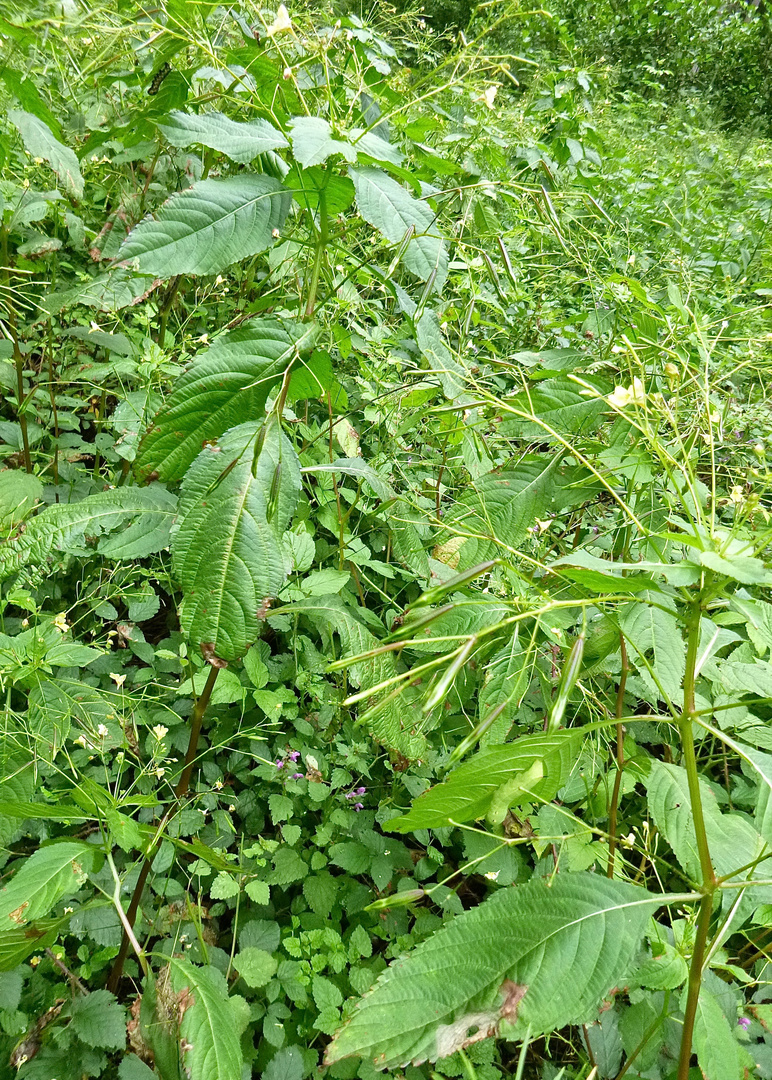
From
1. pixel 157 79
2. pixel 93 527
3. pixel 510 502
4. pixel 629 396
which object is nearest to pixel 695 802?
pixel 629 396

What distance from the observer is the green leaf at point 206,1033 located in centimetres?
88

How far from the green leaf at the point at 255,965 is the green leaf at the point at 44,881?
412 mm

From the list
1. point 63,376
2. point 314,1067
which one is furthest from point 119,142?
point 314,1067

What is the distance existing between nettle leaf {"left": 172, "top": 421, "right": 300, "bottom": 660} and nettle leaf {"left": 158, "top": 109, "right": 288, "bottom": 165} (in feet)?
1.11

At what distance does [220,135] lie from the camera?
0.83m

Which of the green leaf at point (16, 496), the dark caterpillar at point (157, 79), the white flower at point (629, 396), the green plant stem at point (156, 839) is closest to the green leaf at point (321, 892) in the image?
the green plant stem at point (156, 839)

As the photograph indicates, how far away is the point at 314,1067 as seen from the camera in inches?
47.1

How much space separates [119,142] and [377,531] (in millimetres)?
1233

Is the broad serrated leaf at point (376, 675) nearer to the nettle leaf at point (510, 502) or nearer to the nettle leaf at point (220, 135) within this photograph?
the nettle leaf at point (510, 502)

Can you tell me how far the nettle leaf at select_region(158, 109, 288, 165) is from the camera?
81cm

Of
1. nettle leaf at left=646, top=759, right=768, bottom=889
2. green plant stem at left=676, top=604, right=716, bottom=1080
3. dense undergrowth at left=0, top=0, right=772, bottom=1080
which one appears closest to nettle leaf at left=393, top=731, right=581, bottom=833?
dense undergrowth at left=0, top=0, right=772, bottom=1080

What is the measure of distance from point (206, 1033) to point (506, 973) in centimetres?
48

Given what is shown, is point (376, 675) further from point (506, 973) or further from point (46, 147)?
point (46, 147)

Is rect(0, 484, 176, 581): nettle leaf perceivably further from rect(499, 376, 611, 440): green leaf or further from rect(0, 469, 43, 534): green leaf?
rect(499, 376, 611, 440): green leaf
